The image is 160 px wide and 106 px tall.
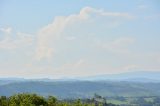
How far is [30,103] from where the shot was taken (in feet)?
264

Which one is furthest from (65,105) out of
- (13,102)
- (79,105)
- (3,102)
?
(3,102)

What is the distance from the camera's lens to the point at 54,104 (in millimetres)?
84812

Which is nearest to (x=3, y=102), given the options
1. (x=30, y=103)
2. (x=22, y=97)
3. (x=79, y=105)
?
(x=22, y=97)

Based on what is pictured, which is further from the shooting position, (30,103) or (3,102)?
(3,102)

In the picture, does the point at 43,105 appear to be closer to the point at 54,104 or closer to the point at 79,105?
the point at 54,104

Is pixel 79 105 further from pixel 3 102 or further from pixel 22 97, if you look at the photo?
pixel 3 102

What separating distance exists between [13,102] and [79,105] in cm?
1321

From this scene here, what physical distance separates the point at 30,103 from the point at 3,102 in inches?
482

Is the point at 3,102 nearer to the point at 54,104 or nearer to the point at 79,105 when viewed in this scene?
the point at 54,104

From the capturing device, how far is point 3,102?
90500mm

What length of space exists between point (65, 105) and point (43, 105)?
670 cm

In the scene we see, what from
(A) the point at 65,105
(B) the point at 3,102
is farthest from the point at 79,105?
(B) the point at 3,102

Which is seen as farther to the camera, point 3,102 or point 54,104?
point 3,102

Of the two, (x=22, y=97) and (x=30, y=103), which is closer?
(x=30, y=103)
